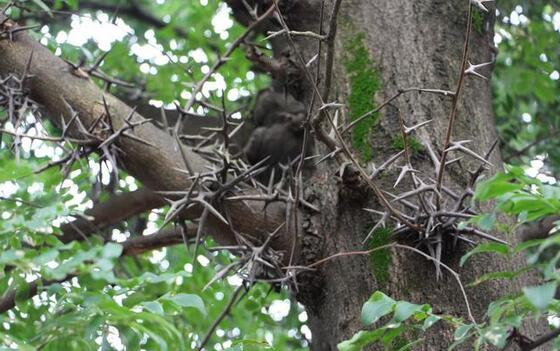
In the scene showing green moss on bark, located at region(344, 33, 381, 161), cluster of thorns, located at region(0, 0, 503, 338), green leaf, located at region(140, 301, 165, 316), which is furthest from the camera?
green moss on bark, located at region(344, 33, 381, 161)

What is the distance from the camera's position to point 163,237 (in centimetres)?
358

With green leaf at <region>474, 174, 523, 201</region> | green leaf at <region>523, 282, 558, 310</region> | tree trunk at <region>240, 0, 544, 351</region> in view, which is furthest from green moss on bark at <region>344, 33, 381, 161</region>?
green leaf at <region>523, 282, 558, 310</region>

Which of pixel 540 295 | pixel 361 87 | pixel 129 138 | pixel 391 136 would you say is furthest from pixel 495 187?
pixel 129 138

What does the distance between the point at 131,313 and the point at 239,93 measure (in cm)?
369

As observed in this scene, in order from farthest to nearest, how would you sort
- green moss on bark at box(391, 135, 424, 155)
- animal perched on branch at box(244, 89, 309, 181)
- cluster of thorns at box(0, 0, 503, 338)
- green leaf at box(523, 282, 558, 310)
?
animal perched on branch at box(244, 89, 309, 181)
green moss on bark at box(391, 135, 424, 155)
cluster of thorns at box(0, 0, 503, 338)
green leaf at box(523, 282, 558, 310)

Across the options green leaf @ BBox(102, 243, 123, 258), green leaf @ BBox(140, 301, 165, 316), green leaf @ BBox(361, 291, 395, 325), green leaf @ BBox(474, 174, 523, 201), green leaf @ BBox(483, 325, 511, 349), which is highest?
green leaf @ BBox(474, 174, 523, 201)

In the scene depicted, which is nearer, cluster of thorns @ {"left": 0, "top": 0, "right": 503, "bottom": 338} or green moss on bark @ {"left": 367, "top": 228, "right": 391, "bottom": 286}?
cluster of thorns @ {"left": 0, "top": 0, "right": 503, "bottom": 338}

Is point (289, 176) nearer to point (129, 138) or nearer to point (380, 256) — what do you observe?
point (380, 256)

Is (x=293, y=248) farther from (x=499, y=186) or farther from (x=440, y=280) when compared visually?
(x=499, y=186)

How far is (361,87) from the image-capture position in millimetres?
2695

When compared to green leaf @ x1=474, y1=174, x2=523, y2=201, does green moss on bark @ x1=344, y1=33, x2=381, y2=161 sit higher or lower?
lower

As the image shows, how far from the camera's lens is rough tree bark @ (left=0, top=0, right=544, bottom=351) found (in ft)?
7.71

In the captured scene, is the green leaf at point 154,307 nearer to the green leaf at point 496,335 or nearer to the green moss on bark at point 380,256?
the green moss on bark at point 380,256

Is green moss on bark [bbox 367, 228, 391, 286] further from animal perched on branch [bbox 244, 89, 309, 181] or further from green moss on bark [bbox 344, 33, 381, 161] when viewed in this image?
animal perched on branch [bbox 244, 89, 309, 181]
